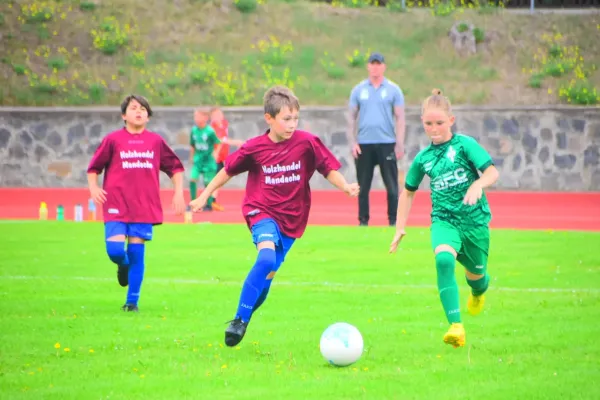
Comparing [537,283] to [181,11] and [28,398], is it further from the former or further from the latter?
[181,11]

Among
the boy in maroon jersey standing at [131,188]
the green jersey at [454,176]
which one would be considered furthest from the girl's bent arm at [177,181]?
the green jersey at [454,176]

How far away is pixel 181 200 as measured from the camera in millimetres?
10805

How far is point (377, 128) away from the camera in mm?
18547

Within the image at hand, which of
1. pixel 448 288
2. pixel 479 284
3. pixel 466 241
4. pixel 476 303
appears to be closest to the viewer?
pixel 448 288

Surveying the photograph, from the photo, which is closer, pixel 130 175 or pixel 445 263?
pixel 445 263

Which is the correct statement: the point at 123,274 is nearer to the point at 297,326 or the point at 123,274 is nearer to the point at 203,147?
the point at 297,326

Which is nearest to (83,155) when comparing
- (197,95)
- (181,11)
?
(197,95)

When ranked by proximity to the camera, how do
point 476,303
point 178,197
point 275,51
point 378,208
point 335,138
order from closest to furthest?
1. point 476,303
2. point 178,197
3. point 378,208
4. point 335,138
5. point 275,51

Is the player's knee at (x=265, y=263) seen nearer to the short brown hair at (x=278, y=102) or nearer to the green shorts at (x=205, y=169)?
the short brown hair at (x=278, y=102)

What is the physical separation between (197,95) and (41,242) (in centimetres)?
1424

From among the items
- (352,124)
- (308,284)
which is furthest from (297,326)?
(352,124)

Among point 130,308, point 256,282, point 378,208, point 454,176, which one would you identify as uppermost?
point 454,176

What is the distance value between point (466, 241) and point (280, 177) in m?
1.48

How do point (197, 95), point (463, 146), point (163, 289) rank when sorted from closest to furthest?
point (463, 146), point (163, 289), point (197, 95)
